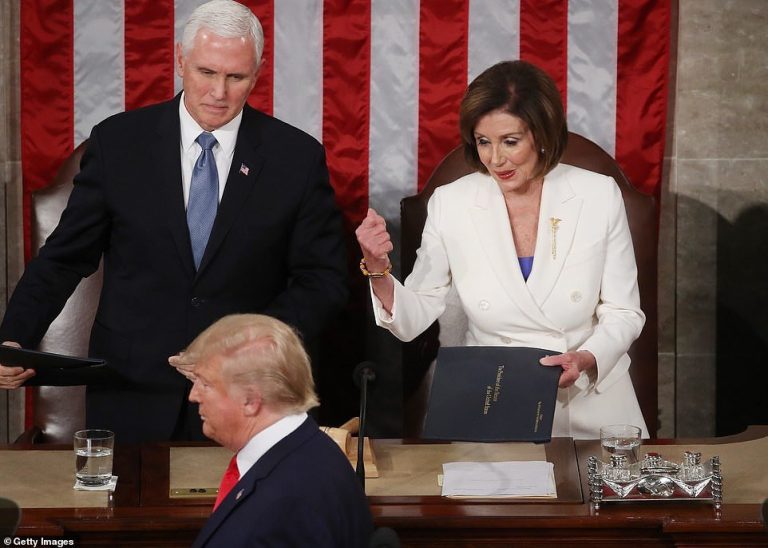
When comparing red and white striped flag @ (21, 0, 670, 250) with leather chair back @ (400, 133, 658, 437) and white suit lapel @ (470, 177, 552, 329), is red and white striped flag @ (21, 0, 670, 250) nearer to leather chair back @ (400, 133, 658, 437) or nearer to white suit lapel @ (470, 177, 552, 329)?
leather chair back @ (400, 133, 658, 437)

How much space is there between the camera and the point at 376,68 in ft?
15.7

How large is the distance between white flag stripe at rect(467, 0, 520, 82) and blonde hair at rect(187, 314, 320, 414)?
2.56 metres

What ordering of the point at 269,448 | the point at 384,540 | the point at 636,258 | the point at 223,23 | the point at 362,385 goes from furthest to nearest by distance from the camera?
the point at 636,258 → the point at 223,23 → the point at 362,385 → the point at 269,448 → the point at 384,540

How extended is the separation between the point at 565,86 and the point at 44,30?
6.42ft

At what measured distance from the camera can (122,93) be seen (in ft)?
15.8

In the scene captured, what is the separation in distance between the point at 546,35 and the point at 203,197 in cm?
165

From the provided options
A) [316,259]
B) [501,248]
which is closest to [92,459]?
[316,259]

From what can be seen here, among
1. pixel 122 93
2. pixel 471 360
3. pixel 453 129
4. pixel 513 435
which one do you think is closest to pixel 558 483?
pixel 513 435

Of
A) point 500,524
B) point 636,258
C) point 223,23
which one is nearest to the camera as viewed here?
point 500,524

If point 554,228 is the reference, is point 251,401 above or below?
below

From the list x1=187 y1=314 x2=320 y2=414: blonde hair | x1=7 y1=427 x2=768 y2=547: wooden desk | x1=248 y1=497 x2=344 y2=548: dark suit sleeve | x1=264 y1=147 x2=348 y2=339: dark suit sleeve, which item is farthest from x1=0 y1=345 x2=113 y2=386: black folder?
x1=248 y1=497 x2=344 y2=548: dark suit sleeve

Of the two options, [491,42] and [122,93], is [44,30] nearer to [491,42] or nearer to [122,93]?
[122,93]

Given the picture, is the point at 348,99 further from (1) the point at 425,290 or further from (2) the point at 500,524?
(2) the point at 500,524

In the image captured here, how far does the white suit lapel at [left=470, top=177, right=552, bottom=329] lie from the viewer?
12.5 feet
